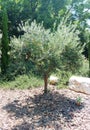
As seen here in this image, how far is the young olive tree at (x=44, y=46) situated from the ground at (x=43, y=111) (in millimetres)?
822

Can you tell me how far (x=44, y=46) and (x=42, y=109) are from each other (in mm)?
1599

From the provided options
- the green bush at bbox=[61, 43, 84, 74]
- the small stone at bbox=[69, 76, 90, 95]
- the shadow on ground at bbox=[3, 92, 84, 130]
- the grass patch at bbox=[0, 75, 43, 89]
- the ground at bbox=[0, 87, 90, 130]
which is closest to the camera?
the ground at bbox=[0, 87, 90, 130]

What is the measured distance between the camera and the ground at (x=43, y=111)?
581 centimetres

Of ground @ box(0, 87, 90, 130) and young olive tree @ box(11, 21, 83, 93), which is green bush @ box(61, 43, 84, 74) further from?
ground @ box(0, 87, 90, 130)

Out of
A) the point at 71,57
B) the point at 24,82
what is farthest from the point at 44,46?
the point at 24,82

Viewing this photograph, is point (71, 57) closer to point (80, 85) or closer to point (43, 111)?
point (80, 85)

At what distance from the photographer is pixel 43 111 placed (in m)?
6.47

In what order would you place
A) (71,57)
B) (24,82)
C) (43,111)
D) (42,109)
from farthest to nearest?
(24,82), (71,57), (42,109), (43,111)

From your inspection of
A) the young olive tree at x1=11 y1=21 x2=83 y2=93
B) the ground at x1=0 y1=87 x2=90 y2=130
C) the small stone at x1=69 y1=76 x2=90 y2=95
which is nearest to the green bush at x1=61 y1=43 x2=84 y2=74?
the young olive tree at x1=11 y1=21 x2=83 y2=93

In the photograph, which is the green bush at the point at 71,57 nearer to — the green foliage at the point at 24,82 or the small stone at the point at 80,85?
the small stone at the point at 80,85

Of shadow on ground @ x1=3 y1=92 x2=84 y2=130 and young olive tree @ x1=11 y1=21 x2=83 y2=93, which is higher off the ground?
young olive tree @ x1=11 y1=21 x2=83 y2=93

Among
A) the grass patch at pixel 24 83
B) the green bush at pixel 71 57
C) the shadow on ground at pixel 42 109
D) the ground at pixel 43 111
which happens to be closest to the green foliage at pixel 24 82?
the grass patch at pixel 24 83

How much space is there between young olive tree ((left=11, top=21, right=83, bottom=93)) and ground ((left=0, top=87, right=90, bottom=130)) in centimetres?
82

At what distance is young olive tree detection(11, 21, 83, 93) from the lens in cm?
668
